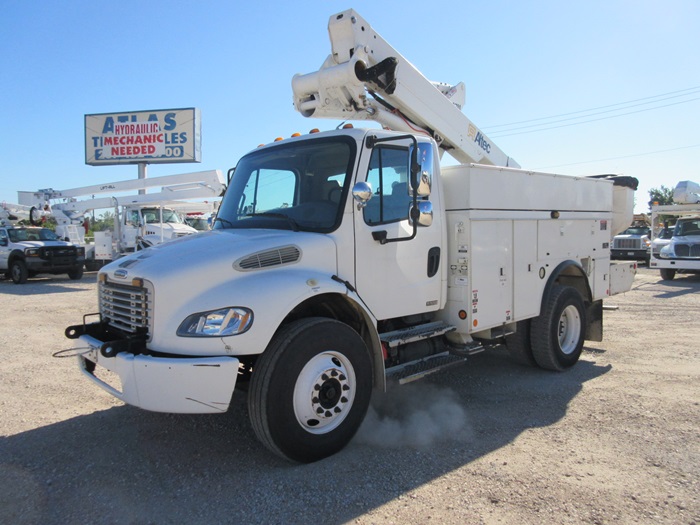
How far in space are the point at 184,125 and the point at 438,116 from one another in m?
27.2

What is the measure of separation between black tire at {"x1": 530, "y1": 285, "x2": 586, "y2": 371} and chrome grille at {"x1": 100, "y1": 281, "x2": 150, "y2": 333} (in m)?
4.48

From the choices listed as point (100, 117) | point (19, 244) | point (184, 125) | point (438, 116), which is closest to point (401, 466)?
point (438, 116)

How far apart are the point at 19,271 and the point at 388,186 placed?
17508 mm

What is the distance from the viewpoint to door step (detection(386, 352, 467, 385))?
4492 millimetres

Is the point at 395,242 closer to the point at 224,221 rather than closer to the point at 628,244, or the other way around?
the point at 224,221

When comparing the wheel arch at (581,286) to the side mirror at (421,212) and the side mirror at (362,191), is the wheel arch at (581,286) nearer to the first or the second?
the side mirror at (421,212)

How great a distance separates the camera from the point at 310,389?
12.4ft

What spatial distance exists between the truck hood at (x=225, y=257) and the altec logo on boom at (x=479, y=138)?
355 centimetres

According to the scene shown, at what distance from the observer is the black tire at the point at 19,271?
17578mm

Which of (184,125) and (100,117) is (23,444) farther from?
(100,117)

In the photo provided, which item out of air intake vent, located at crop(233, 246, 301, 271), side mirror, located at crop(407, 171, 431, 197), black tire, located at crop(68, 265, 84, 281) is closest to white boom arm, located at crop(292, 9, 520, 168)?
side mirror, located at crop(407, 171, 431, 197)

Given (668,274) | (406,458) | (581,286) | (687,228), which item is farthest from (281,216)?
(687,228)

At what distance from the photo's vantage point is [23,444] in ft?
14.1

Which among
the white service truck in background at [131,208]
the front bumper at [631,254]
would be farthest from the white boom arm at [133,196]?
the front bumper at [631,254]
